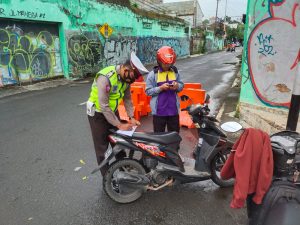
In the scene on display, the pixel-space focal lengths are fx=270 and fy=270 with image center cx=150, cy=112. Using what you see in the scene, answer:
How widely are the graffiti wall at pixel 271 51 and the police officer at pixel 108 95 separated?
3381mm

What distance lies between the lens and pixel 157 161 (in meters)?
3.31

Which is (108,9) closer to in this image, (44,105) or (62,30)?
(62,30)

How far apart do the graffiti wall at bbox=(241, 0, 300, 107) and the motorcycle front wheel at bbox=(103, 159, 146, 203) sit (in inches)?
142

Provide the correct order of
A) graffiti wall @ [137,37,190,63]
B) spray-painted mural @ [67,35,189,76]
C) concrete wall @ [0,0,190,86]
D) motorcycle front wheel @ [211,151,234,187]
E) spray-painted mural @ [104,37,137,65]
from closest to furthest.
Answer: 1. motorcycle front wheel @ [211,151,234,187]
2. concrete wall @ [0,0,190,86]
3. spray-painted mural @ [67,35,189,76]
4. spray-painted mural @ [104,37,137,65]
5. graffiti wall @ [137,37,190,63]

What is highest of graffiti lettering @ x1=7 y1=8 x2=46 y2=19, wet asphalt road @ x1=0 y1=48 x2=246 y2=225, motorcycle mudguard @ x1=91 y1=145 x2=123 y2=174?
graffiti lettering @ x1=7 y1=8 x2=46 y2=19

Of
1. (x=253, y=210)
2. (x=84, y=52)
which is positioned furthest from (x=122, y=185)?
(x=84, y=52)

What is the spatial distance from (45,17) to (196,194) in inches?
479

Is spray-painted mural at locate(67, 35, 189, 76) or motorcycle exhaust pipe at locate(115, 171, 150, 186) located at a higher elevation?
spray-painted mural at locate(67, 35, 189, 76)

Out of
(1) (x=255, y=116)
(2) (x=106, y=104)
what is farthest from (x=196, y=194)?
(1) (x=255, y=116)

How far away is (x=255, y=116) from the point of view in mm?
5863

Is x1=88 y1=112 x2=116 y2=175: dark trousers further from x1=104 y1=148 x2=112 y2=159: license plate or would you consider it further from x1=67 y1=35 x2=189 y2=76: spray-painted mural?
x1=67 y1=35 x2=189 y2=76: spray-painted mural

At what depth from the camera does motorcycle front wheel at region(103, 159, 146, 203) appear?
3.32m

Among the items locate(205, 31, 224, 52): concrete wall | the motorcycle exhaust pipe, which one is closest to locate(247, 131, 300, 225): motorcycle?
the motorcycle exhaust pipe

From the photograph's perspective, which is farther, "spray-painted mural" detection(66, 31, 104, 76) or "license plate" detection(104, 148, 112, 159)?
"spray-painted mural" detection(66, 31, 104, 76)
